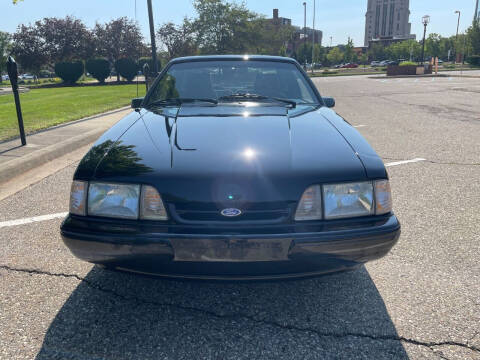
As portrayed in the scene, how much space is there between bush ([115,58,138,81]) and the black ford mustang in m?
37.1

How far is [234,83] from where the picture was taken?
3320mm

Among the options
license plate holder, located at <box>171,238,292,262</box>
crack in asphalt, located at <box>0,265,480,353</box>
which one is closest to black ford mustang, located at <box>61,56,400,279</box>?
license plate holder, located at <box>171,238,292,262</box>

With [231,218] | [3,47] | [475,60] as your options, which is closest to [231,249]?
[231,218]

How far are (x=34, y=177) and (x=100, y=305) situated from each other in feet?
11.0

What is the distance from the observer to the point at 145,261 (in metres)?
1.86

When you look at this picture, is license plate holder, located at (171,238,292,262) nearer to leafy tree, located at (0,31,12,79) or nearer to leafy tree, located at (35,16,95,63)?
leafy tree, located at (35,16,95,63)

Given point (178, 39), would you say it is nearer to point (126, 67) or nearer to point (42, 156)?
point (126, 67)

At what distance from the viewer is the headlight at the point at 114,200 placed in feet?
6.23

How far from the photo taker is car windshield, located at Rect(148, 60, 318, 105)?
3.18m

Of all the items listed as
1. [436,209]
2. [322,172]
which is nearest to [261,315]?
[322,172]

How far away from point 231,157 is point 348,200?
→ 1.98 feet

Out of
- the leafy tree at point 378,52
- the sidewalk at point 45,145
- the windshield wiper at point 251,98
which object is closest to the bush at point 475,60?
the leafy tree at point 378,52

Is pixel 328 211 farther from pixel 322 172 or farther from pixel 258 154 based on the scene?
pixel 258 154

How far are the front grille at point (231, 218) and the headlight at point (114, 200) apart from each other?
7.7 inches
